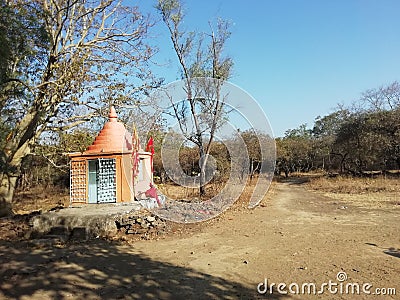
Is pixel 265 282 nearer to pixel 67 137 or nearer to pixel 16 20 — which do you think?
pixel 16 20

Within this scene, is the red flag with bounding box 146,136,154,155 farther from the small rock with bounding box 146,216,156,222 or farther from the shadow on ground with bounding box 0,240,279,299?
the shadow on ground with bounding box 0,240,279,299

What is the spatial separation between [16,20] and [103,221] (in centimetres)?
451

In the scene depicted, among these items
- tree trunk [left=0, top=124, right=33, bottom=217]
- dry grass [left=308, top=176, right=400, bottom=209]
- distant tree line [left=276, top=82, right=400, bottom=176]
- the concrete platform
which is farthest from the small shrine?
distant tree line [left=276, top=82, right=400, bottom=176]

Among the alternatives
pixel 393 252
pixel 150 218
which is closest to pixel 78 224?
pixel 150 218

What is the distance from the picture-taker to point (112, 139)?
32.8 ft

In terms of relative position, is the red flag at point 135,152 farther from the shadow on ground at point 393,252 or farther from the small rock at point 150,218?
the shadow on ground at point 393,252

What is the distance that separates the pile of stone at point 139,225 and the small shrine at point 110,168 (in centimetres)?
231

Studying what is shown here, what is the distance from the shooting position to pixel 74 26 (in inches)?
374

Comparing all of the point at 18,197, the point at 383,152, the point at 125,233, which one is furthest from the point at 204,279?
the point at 383,152

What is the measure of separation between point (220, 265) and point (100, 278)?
1776mm

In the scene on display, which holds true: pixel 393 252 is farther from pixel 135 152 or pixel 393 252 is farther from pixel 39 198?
pixel 39 198

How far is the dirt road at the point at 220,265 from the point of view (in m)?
3.85

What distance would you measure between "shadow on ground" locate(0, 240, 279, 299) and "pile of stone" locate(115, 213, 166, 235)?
5.47ft

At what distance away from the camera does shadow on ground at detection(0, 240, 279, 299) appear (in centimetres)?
377
